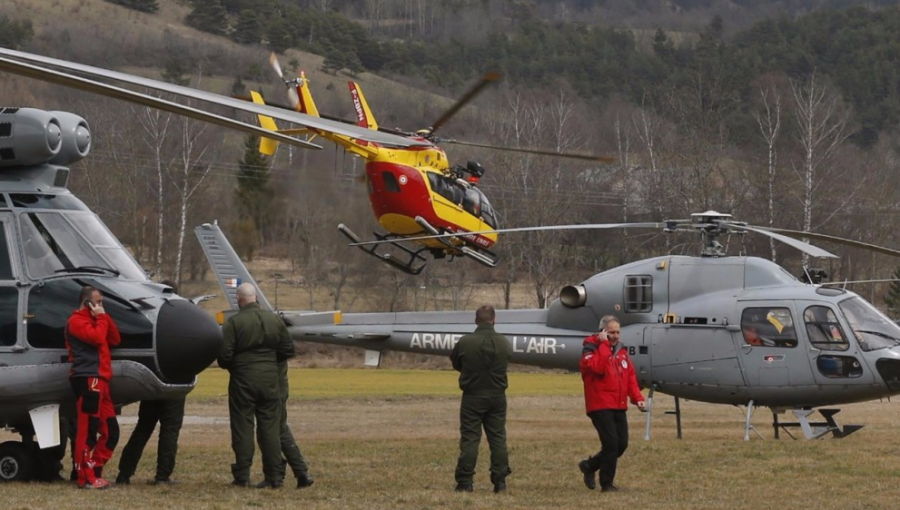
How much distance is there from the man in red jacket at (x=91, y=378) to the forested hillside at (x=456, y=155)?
50.1 feet

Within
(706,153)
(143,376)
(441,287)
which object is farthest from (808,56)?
(143,376)

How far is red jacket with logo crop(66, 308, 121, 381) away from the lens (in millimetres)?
11281

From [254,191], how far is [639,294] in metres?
18.0

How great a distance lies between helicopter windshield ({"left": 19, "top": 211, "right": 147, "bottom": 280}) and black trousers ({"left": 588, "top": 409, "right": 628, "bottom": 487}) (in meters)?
4.20

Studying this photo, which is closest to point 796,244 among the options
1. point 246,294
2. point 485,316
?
point 485,316

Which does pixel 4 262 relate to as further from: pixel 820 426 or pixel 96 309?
pixel 820 426

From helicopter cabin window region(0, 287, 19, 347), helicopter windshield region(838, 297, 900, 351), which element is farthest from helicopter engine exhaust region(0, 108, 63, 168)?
helicopter windshield region(838, 297, 900, 351)

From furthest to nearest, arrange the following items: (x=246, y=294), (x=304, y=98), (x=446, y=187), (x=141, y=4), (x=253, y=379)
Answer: (x=141, y=4) < (x=304, y=98) < (x=446, y=187) < (x=246, y=294) < (x=253, y=379)

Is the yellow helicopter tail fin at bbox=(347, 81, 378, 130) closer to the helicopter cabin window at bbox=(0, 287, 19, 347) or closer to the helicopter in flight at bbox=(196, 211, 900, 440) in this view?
the helicopter in flight at bbox=(196, 211, 900, 440)

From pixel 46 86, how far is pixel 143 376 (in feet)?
122

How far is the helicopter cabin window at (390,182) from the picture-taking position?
→ 1017 inches

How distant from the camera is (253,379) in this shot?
38.9ft

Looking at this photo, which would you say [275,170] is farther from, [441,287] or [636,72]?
[636,72]

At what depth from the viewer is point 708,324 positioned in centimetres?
1806
